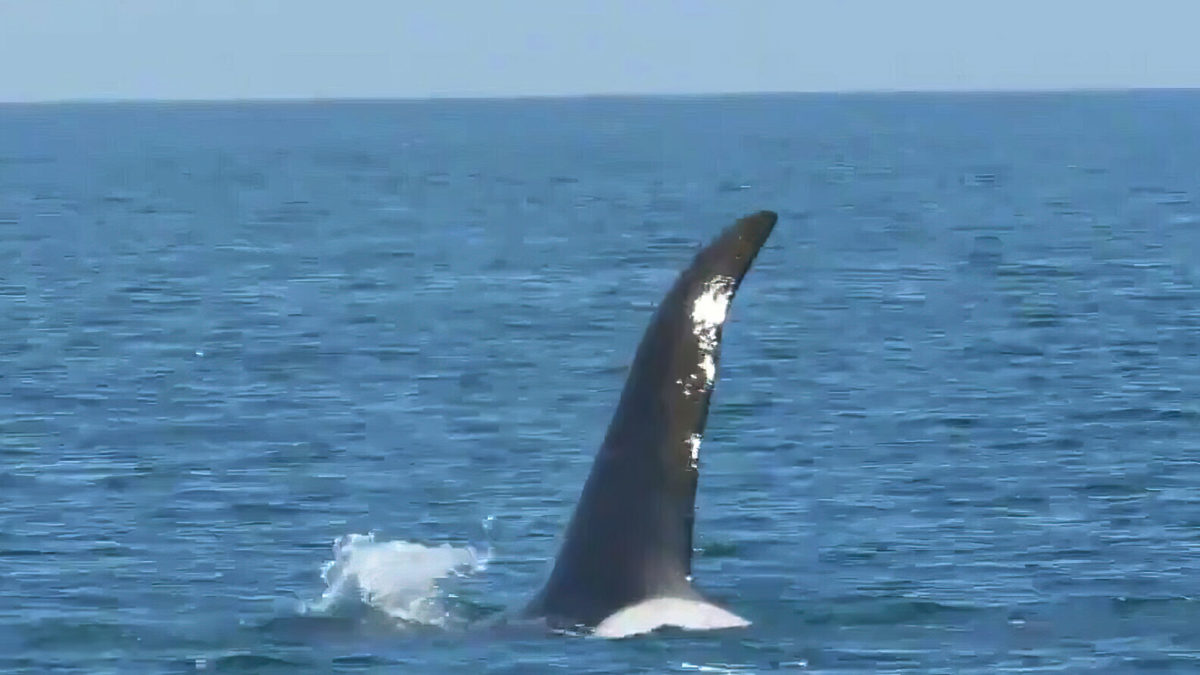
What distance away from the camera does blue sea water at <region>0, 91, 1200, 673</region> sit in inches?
694

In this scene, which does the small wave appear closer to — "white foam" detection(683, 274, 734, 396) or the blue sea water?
the blue sea water

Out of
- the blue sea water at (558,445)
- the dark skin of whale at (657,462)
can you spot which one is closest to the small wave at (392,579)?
the blue sea water at (558,445)

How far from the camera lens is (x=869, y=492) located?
2448cm

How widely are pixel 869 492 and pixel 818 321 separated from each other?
18441 millimetres

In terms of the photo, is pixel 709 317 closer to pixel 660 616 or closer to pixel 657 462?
pixel 657 462

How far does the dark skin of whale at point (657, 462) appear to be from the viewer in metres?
12.2

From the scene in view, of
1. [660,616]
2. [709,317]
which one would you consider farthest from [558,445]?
[709,317]

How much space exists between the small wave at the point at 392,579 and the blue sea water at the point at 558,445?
4cm

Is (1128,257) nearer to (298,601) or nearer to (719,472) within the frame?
(719,472)

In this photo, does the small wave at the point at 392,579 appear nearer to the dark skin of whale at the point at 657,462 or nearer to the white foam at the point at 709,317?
the dark skin of whale at the point at 657,462

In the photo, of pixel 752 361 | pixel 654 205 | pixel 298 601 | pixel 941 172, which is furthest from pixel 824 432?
pixel 941 172

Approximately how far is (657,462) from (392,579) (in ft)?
19.5

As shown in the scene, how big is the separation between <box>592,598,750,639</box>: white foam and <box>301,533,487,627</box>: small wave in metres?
3.97

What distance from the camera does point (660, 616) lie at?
12734 millimetres
